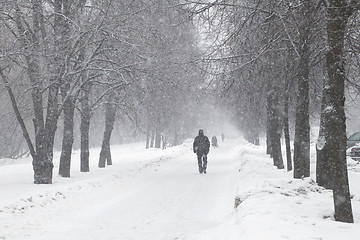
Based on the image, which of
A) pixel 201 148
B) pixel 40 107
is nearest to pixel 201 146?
pixel 201 148

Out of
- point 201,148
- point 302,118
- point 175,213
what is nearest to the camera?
point 175,213

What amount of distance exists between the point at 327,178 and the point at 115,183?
7323 millimetres

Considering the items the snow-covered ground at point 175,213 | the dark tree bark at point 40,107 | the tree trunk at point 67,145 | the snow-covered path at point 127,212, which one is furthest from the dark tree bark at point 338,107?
the tree trunk at point 67,145

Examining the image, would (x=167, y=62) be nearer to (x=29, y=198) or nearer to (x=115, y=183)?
(x=115, y=183)

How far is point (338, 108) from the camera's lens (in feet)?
19.2

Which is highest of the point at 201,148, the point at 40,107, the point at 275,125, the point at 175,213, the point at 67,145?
the point at 40,107

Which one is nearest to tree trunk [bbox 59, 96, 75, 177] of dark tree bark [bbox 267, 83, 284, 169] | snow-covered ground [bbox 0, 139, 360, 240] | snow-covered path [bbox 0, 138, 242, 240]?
snow-covered path [bbox 0, 138, 242, 240]

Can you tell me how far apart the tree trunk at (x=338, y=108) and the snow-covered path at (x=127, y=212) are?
2.54 m

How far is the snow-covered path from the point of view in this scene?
6996 mm

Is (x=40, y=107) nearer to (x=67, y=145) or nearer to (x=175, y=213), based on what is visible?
(x=67, y=145)

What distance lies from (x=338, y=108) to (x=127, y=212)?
521 cm

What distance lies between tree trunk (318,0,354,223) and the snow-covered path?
2.54m

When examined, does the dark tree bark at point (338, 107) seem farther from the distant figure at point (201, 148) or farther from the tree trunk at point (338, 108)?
the distant figure at point (201, 148)

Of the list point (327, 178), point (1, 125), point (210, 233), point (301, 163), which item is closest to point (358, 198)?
point (327, 178)
